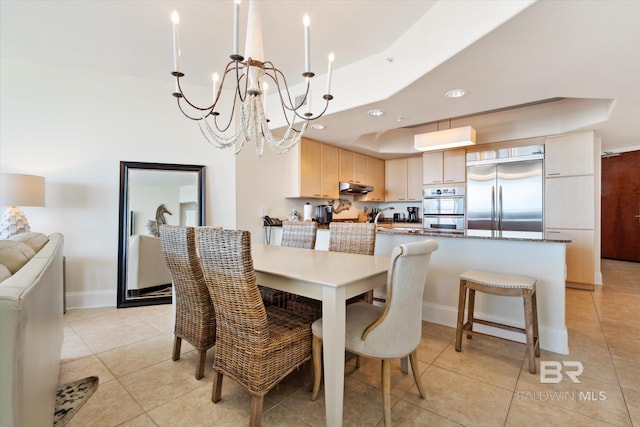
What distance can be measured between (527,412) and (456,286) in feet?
4.10

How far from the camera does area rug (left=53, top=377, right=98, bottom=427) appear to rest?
1.55m

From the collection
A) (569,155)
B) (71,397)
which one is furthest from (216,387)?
(569,155)

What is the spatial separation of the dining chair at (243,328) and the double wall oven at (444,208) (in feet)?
13.0

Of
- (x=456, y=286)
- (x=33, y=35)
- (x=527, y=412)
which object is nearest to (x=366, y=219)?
(x=456, y=286)

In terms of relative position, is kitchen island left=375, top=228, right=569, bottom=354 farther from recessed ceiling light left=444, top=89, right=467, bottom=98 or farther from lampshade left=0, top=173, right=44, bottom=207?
lampshade left=0, top=173, right=44, bottom=207

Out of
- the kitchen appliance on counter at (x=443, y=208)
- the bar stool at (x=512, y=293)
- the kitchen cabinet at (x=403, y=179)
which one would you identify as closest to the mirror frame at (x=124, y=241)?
the bar stool at (x=512, y=293)

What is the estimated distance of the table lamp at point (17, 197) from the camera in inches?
100

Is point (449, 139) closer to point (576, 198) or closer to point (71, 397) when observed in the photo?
point (576, 198)

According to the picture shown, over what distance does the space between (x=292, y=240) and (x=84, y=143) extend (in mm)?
2651

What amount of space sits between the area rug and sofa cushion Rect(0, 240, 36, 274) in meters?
0.91

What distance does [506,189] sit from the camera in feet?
14.5

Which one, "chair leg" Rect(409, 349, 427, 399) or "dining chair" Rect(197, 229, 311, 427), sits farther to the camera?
"chair leg" Rect(409, 349, 427, 399)

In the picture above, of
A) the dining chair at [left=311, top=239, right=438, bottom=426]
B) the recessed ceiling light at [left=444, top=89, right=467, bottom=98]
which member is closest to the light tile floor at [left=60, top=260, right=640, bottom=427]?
the dining chair at [left=311, top=239, right=438, bottom=426]

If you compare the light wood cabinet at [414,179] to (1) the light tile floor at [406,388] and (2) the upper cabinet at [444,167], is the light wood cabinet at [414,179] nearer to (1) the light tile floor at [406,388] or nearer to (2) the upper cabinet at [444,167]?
(2) the upper cabinet at [444,167]
